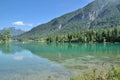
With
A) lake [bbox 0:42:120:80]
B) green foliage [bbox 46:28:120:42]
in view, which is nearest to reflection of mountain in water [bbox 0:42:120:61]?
lake [bbox 0:42:120:80]

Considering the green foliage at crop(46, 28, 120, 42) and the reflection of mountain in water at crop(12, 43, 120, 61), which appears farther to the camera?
the green foliage at crop(46, 28, 120, 42)

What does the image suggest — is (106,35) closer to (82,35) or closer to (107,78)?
(82,35)

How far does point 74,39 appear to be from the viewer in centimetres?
19300

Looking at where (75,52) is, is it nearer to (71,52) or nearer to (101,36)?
(71,52)

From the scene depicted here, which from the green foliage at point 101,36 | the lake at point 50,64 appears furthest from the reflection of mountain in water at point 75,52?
the green foliage at point 101,36

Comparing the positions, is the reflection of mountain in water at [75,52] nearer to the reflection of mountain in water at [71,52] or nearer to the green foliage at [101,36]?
the reflection of mountain in water at [71,52]

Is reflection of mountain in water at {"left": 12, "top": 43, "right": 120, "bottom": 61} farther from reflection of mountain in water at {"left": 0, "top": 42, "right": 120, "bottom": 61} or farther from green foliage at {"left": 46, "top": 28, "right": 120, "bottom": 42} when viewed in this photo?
green foliage at {"left": 46, "top": 28, "right": 120, "bottom": 42}

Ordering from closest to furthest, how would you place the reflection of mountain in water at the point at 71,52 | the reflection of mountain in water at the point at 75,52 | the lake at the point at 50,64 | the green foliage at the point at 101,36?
the lake at the point at 50,64
the reflection of mountain in water at the point at 75,52
the reflection of mountain in water at the point at 71,52
the green foliage at the point at 101,36

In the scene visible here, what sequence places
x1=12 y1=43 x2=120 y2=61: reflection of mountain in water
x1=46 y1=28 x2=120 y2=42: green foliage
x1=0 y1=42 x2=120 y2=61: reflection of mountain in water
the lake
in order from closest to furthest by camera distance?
the lake → x1=12 y1=43 x2=120 y2=61: reflection of mountain in water → x1=0 y1=42 x2=120 y2=61: reflection of mountain in water → x1=46 y1=28 x2=120 y2=42: green foliage

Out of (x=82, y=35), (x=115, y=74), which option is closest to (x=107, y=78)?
(x=115, y=74)

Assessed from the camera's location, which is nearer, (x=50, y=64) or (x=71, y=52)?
(x=50, y=64)

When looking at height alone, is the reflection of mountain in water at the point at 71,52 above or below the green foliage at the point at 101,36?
below

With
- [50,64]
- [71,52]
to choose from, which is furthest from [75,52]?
[50,64]

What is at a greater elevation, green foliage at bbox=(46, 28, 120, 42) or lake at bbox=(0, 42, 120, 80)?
green foliage at bbox=(46, 28, 120, 42)
